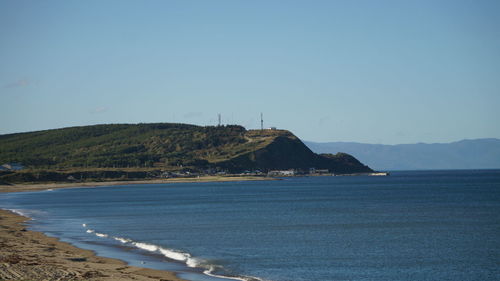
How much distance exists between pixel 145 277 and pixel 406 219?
150 feet

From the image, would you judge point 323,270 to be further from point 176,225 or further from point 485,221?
point 485,221

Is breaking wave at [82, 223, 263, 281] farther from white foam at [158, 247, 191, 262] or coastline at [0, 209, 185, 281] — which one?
coastline at [0, 209, 185, 281]

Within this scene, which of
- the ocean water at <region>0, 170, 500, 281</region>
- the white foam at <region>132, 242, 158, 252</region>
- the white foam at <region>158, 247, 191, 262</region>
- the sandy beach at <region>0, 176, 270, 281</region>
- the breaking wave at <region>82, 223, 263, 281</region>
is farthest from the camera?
the white foam at <region>132, 242, 158, 252</region>

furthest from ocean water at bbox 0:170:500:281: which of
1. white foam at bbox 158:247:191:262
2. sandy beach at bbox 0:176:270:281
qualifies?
sandy beach at bbox 0:176:270:281

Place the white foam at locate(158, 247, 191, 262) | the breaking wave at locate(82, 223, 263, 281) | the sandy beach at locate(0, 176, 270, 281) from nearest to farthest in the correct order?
1. the sandy beach at locate(0, 176, 270, 281)
2. the breaking wave at locate(82, 223, 263, 281)
3. the white foam at locate(158, 247, 191, 262)

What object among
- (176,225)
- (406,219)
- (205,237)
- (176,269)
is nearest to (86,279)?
(176,269)

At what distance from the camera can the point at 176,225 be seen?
67.2m

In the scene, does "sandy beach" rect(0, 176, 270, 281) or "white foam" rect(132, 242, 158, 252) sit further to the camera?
"white foam" rect(132, 242, 158, 252)

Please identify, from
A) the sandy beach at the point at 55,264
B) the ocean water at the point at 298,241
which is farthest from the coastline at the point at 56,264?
the ocean water at the point at 298,241

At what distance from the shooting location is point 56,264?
36.0 m

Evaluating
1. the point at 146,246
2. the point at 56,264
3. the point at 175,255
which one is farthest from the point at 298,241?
the point at 56,264

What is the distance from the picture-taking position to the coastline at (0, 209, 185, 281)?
103 feet

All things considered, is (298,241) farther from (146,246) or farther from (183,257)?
(146,246)

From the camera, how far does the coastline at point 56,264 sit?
31.4 metres
